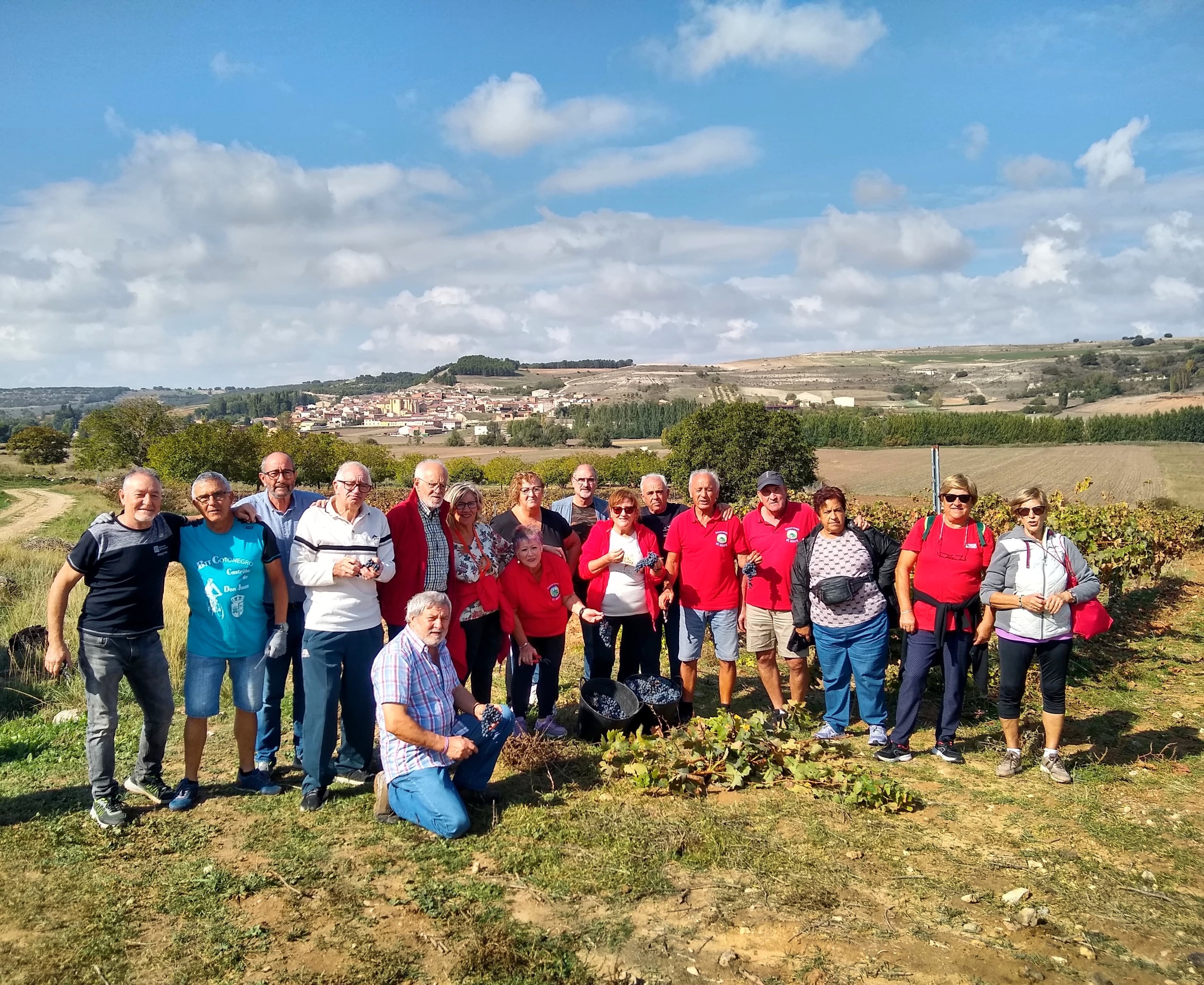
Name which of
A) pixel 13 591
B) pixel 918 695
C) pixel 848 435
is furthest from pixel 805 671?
pixel 848 435

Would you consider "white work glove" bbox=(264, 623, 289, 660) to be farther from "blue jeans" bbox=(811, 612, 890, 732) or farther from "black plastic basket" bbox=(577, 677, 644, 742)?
"blue jeans" bbox=(811, 612, 890, 732)

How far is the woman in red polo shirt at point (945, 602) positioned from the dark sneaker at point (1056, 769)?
491 mm

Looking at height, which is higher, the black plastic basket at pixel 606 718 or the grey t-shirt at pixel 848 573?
the grey t-shirt at pixel 848 573

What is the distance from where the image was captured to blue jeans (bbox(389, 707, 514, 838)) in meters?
4.10

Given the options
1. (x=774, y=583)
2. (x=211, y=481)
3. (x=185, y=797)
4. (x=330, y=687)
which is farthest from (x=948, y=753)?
(x=211, y=481)

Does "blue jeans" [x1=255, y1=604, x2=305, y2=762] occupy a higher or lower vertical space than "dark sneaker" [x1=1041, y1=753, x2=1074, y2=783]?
higher

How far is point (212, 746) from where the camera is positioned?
Answer: 5.61 m

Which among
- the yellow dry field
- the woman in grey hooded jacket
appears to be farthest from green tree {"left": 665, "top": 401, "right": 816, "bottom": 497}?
the woman in grey hooded jacket

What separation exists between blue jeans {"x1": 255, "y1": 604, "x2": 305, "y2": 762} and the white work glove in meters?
0.36

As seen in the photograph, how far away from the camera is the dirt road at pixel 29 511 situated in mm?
26984

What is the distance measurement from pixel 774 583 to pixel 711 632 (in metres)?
0.57

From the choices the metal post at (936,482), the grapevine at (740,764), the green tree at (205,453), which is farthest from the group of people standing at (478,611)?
the green tree at (205,453)

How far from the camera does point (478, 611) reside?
16.8 feet

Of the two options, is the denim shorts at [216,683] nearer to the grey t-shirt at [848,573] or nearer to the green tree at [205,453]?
the grey t-shirt at [848,573]
